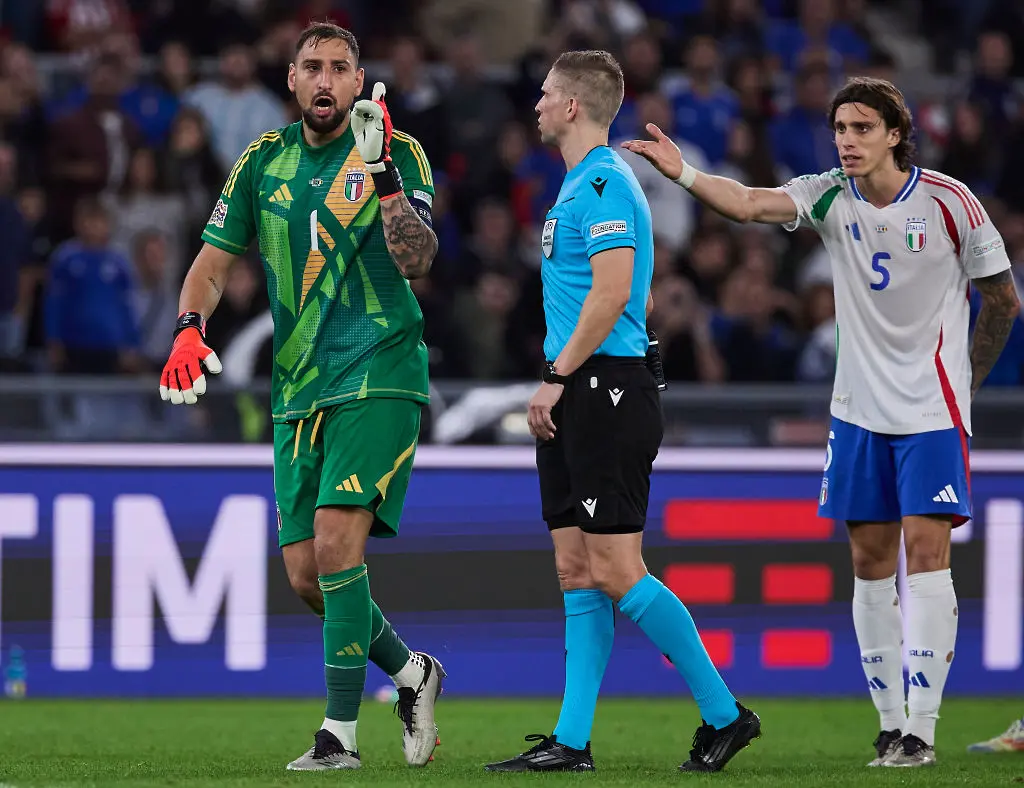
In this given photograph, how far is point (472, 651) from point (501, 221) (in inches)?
155

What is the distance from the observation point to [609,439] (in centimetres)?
577

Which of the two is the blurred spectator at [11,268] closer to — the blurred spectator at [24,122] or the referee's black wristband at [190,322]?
the blurred spectator at [24,122]

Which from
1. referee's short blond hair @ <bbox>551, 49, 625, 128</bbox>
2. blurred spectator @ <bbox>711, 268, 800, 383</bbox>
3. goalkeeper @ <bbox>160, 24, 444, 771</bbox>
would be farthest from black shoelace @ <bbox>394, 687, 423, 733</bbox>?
blurred spectator @ <bbox>711, 268, 800, 383</bbox>

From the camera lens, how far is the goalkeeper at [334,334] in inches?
232

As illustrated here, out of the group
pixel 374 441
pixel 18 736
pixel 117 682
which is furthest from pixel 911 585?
pixel 117 682

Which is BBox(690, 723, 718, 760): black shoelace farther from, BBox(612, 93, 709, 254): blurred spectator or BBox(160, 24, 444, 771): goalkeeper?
BBox(612, 93, 709, 254): blurred spectator

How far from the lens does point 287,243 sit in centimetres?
612

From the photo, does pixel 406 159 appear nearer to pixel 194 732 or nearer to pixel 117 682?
pixel 194 732

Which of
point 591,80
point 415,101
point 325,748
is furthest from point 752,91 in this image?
point 325,748

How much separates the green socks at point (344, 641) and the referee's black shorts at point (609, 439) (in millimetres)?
834

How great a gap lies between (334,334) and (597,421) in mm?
1024

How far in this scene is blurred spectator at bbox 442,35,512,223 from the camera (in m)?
12.8

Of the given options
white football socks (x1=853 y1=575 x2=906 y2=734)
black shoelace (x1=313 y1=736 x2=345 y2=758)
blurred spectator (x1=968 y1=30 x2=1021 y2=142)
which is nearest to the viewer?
black shoelace (x1=313 y1=736 x2=345 y2=758)

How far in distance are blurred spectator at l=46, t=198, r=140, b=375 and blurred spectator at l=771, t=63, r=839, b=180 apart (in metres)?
5.75
